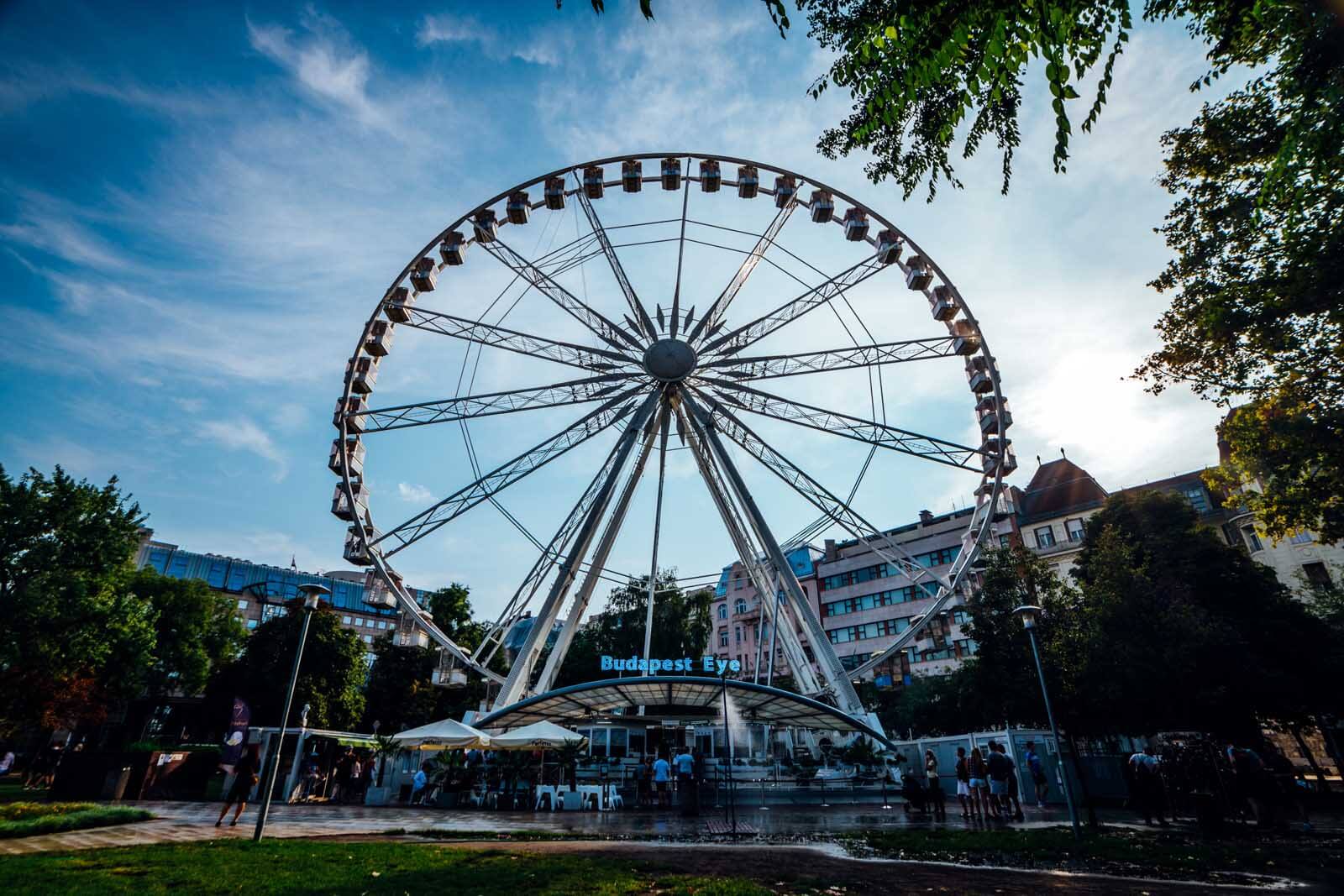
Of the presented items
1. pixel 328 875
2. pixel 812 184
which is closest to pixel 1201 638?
pixel 812 184

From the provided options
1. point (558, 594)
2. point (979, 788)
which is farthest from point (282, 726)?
point (979, 788)

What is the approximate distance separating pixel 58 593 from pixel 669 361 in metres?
28.3

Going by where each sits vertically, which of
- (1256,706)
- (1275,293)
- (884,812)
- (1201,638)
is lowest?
(884,812)

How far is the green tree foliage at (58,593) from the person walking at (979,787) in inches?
1407

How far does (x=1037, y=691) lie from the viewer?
102 ft

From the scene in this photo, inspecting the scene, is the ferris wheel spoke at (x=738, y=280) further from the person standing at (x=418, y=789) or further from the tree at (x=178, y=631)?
the tree at (x=178, y=631)

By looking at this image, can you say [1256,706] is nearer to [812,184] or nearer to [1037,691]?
[1037,691]

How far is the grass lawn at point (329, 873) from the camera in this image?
285 inches

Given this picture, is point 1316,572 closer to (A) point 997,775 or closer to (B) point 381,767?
(A) point 997,775

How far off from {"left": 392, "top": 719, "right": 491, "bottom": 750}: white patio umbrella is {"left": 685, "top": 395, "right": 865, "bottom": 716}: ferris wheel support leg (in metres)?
11.8

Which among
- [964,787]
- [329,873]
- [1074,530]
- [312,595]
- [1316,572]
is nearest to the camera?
[329,873]

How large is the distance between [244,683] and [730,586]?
4734 centimetres

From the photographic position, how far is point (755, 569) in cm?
2647

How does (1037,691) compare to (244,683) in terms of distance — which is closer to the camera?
(1037,691)
